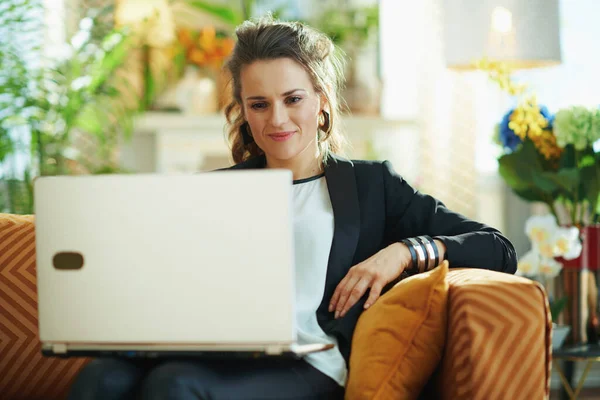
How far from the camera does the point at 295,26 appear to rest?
187cm

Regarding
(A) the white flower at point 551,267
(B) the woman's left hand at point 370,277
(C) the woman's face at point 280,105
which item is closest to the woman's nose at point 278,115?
(C) the woman's face at point 280,105

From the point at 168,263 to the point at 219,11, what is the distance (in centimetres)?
341

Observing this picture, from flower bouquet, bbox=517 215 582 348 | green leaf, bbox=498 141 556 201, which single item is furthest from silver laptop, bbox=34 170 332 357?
green leaf, bbox=498 141 556 201

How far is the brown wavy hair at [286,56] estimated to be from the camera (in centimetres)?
179

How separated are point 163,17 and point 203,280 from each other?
3042 mm

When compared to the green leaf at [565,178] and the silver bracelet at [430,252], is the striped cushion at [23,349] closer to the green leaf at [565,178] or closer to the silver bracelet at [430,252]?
the silver bracelet at [430,252]

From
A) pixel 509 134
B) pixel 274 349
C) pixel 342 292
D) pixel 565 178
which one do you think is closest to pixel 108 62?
pixel 509 134

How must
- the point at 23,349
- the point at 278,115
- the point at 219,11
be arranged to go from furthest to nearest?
the point at 219,11 → the point at 23,349 → the point at 278,115

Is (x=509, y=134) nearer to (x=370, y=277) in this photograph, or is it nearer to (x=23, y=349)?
(x=370, y=277)

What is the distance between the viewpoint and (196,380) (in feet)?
4.33

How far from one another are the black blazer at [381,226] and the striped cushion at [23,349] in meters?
0.57

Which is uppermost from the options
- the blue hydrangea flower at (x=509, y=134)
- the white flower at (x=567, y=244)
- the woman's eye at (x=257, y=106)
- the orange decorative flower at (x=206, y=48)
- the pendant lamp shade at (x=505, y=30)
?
the orange decorative flower at (x=206, y=48)

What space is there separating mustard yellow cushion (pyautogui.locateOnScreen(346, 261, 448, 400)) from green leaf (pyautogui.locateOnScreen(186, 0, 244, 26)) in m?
3.20

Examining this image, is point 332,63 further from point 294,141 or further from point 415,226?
point 415,226
